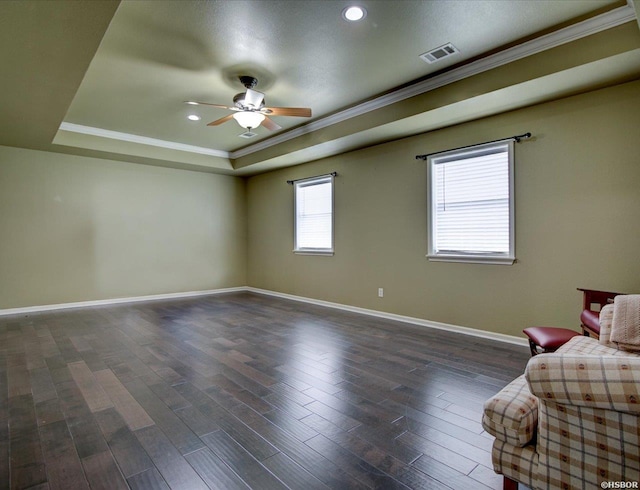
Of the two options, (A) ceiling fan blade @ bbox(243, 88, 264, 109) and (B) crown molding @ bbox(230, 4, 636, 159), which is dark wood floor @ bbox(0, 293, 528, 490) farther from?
(B) crown molding @ bbox(230, 4, 636, 159)

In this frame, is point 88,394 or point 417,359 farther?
point 417,359

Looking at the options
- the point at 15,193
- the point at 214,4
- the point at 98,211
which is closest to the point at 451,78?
the point at 214,4

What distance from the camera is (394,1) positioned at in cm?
250

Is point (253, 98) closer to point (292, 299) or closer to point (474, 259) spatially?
point (474, 259)

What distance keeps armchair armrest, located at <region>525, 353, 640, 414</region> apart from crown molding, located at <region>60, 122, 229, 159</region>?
6352mm

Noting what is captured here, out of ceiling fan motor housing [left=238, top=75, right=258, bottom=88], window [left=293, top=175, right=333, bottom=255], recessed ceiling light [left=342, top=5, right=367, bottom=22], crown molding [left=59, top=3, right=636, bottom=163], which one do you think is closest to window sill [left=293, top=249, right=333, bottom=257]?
window [left=293, top=175, right=333, bottom=255]

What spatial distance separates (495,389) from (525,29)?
9.63ft

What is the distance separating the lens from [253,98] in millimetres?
3830

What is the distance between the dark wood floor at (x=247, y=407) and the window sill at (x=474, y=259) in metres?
0.91

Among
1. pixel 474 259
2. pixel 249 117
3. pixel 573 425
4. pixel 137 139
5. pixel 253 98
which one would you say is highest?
pixel 137 139

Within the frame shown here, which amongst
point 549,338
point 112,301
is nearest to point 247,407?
point 549,338

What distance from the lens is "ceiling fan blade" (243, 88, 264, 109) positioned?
3785mm

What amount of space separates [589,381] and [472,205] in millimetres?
3295

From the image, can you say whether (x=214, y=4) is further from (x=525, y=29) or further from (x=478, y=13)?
(x=525, y=29)
